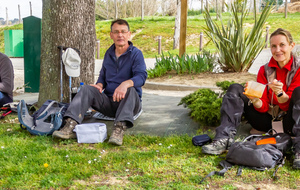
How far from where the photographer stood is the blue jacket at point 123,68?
4336mm

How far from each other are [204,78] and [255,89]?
18.2ft

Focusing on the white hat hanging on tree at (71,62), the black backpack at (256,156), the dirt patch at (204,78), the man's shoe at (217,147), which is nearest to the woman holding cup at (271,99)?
the man's shoe at (217,147)

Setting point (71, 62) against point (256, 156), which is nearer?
point (256, 156)

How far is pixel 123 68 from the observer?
442 centimetres

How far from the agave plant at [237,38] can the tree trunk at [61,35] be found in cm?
361

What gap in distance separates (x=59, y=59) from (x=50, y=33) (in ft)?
1.27

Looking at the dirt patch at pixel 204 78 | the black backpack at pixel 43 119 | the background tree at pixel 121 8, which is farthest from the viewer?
the background tree at pixel 121 8

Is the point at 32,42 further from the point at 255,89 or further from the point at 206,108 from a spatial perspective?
the point at 255,89

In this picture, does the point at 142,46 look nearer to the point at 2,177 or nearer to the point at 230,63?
the point at 230,63

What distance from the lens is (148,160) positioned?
336 centimetres

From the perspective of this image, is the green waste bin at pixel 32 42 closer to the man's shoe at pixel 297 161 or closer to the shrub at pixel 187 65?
the shrub at pixel 187 65

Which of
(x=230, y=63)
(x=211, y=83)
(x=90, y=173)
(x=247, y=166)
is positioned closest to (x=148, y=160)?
(x=90, y=173)

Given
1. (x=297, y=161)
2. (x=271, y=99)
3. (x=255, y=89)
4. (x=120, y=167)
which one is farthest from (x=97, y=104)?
(x=297, y=161)

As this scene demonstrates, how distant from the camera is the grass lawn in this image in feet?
9.37
